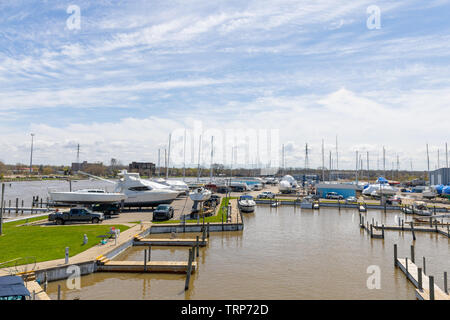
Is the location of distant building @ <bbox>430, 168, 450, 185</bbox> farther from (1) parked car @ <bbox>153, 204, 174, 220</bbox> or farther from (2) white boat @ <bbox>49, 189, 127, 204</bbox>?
→ (2) white boat @ <bbox>49, 189, 127, 204</bbox>

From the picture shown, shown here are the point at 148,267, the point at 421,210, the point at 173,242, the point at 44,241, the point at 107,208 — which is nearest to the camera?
the point at 148,267

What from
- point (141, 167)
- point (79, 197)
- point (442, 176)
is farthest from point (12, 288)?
point (141, 167)

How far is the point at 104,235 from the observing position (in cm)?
2278

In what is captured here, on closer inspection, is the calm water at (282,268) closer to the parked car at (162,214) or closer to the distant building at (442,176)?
the parked car at (162,214)

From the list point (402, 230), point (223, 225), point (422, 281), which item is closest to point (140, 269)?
point (223, 225)

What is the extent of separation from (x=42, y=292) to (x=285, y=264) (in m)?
14.2

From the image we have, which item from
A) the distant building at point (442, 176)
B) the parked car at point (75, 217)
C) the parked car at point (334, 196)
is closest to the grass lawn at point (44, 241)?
the parked car at point (75, 217)

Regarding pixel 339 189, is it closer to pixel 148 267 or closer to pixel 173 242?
pixel 173 242

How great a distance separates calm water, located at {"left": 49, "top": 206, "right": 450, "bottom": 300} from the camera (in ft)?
51.5

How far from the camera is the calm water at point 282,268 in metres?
15.7

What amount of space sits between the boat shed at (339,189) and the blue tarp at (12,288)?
5816 centimetres

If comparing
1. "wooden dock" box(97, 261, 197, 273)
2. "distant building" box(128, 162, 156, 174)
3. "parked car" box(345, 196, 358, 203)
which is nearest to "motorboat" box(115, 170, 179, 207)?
"wooden dock" box(97, 261, 197, 273)

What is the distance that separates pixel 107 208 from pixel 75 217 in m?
6.14

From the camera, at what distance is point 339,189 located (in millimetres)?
60719
